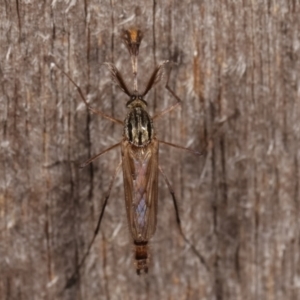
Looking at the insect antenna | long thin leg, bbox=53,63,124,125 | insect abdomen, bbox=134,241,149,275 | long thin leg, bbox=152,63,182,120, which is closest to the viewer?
the insect antenna

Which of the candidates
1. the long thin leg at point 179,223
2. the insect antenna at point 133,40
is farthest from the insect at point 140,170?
the insect antenna at point 133,40

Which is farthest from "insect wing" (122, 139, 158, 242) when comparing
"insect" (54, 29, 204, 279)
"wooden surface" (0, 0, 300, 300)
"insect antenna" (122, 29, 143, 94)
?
"insect antenna" (122, 29, 143, 94)

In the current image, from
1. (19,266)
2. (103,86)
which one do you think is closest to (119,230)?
(19,266)

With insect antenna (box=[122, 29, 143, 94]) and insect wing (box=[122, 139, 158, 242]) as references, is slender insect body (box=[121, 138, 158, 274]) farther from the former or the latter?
insect antenna (box=[122, 29, 143, 94])

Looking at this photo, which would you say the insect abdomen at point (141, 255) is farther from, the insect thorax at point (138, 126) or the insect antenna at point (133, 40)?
the insect antenna at point (133, 40)

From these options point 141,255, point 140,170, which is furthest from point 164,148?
point 141,255

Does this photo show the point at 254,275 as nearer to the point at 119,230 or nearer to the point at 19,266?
the point at 119,230

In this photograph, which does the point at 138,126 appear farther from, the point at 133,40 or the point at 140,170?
the point at 133,40
